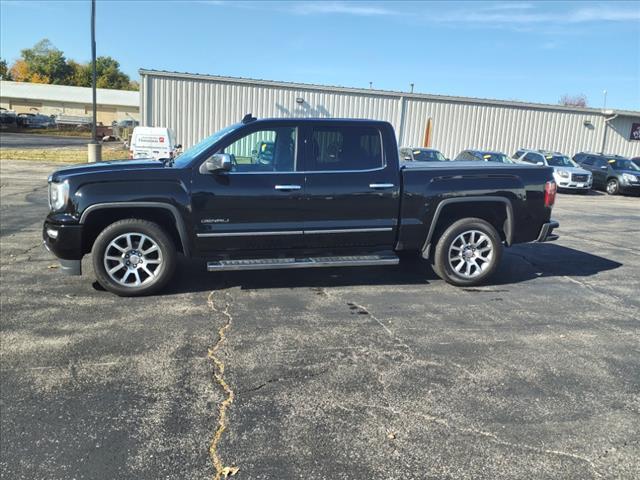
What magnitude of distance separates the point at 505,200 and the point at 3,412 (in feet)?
17.9

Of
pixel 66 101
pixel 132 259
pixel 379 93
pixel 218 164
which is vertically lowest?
pixel 132 259

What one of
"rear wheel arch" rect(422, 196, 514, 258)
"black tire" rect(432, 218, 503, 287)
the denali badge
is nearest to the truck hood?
the denali badge

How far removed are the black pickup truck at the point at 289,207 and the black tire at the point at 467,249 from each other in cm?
1

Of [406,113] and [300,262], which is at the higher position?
[406,113]

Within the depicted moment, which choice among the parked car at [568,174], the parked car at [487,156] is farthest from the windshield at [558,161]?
the parked car at [487,156]

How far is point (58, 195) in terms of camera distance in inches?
216

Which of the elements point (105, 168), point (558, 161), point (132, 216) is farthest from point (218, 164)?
point (558, 161)

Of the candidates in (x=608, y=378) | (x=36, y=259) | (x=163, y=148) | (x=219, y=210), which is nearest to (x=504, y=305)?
(x=608, y=378)

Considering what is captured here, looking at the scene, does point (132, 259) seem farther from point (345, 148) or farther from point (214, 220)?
point (345, 148)

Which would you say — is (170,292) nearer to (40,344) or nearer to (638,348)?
(40,344)

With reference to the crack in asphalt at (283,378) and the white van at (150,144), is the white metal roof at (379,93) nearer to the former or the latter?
the white van at (150,144)

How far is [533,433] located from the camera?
3242mm

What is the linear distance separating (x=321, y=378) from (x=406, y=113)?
2454 cm

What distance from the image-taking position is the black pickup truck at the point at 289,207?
18.3 ft
